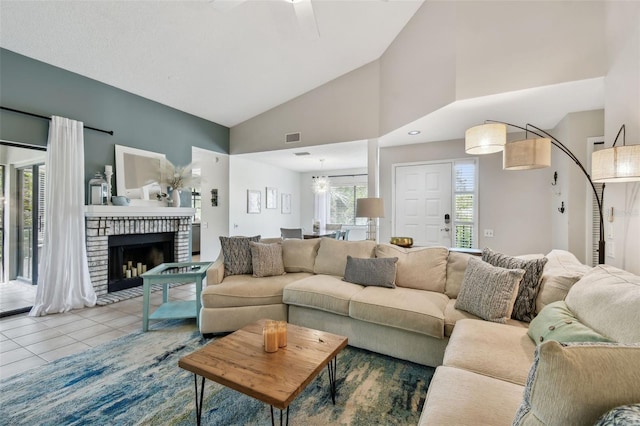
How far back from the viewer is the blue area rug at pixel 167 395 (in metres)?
1.67

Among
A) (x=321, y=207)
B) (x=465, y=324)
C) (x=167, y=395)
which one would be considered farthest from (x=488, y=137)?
(x=321, y=207)

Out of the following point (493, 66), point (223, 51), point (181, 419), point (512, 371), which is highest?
point (223, 51)

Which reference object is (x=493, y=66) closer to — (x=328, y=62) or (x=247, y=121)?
(x=328, y=62)

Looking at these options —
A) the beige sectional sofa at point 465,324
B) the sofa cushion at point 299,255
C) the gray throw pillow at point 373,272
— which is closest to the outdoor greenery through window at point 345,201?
the sofa cushion at point 299,255

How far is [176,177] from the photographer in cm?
468

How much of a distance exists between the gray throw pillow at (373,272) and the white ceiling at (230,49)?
2003 millimetres

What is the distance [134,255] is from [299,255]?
2.94 meters

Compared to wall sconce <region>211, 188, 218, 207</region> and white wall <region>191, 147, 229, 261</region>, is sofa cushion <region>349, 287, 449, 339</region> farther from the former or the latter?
wall sconce <region>211, 188, 218, 207</region>

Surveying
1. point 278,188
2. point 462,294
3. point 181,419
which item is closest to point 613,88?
point 462,294

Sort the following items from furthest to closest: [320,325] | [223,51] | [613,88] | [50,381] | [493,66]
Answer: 1. [223,51]
2. [493,66]
3. [320,325]
4. [613,88]
5. [50,381]

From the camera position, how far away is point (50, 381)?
2.02 m

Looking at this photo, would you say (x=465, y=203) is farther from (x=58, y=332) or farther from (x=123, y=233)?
(x=58, y=332)

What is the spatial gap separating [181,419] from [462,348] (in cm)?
168

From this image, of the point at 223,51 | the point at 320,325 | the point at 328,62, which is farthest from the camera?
the point at 328,62
